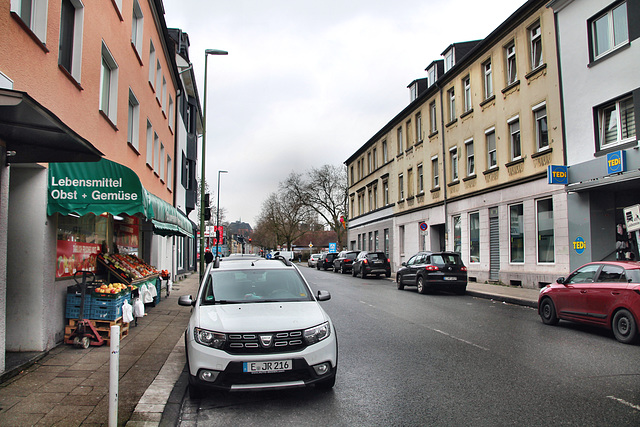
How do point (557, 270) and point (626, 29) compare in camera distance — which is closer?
point (626, 29)

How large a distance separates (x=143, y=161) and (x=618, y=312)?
13.7m

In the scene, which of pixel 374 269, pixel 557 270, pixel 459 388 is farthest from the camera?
pixel 374 269

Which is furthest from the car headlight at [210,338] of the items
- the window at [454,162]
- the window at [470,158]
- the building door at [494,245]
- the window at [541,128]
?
the window at [454,162]

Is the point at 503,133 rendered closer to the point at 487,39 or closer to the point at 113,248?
the point at 487,39

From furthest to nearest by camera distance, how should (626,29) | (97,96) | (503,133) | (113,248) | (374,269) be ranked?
(374,269) → (503,133) → (626,29) → (113,248) → (97,96)

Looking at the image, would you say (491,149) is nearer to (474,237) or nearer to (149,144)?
(474,237)

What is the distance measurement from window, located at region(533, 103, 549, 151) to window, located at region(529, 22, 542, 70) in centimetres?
177

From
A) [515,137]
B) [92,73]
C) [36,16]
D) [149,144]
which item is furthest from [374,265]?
[36,16]

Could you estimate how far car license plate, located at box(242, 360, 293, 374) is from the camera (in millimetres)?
4824

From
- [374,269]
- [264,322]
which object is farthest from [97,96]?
[374,269]

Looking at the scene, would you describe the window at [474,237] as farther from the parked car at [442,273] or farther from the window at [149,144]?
the window at [149,144]

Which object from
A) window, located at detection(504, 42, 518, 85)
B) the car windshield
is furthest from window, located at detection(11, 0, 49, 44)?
window, located at detection(504, 42, 518, 85)

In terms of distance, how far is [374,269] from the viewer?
94.8ft

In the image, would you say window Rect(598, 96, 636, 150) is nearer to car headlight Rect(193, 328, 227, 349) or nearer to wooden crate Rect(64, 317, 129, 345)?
car headlight Rect(193, 328, 227, 349)
